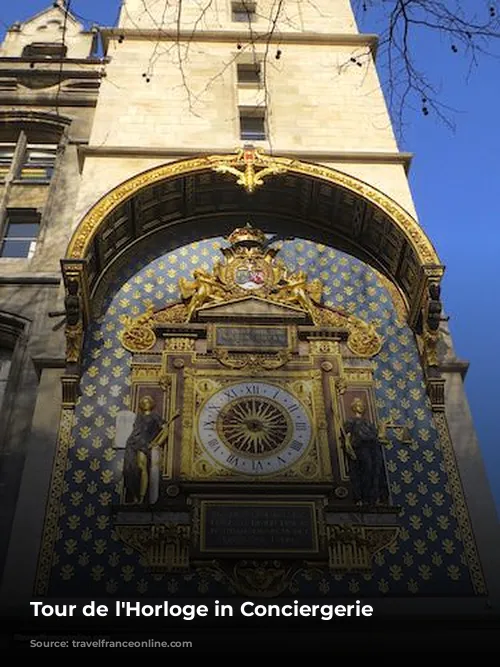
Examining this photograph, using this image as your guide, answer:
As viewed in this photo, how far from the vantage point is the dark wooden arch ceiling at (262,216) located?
44.3ft

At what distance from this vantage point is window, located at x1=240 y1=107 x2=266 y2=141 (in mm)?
15984

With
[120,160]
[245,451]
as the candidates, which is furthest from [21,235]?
[245,451]

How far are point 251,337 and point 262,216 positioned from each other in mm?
3170

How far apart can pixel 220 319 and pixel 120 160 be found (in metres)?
4.07

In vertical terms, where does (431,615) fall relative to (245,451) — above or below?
below

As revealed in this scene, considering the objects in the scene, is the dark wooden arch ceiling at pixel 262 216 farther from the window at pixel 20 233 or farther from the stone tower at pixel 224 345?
the window at pixel 20 233

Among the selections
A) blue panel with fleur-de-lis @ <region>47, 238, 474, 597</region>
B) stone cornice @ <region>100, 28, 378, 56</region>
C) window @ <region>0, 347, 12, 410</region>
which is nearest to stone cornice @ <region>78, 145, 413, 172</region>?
blue panel with fleur-de-lis @ <region>47, 238, 474, 597</region>

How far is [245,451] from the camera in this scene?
10914mm

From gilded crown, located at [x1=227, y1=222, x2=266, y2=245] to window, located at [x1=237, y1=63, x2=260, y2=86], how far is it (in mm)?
4938

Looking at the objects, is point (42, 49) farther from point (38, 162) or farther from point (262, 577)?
point (262, 577)

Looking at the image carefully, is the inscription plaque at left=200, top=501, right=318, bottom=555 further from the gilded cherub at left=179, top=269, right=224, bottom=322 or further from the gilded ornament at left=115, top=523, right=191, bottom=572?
the gilded cherub at left=179, top=269, right=224, bottom=322

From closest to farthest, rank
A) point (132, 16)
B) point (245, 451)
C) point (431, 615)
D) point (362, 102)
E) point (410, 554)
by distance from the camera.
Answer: point (431, 615) → point (410, 554) → point (245, 451) → point (362, 102) → point (132, 16)

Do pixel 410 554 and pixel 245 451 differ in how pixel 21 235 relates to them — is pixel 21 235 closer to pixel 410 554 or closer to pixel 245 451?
pixel 245 451

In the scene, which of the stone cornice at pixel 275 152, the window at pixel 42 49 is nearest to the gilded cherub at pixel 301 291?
the stone cornice at pixel 275 152
